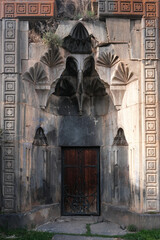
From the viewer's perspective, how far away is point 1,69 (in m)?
7.45

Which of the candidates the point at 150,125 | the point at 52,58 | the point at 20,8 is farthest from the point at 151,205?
the point at 20,8

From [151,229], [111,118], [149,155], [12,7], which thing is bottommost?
[151,229]

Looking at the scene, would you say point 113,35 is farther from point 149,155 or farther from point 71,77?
point 149,155

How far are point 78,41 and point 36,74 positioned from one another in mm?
1415

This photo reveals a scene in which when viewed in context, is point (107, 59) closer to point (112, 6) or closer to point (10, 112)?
point (112, 6)

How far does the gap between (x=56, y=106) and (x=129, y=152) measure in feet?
8.47

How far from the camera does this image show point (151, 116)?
742 cm

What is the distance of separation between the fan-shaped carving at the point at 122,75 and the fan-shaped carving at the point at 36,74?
1796 millimetres

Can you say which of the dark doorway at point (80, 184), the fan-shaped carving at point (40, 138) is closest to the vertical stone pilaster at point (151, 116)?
the dark doorway at point (80, 184)

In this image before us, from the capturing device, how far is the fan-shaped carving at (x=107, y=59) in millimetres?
7883

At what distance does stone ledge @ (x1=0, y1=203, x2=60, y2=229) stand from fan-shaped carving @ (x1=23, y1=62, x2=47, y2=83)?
10.4ft

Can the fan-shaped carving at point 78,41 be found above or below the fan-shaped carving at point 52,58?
above

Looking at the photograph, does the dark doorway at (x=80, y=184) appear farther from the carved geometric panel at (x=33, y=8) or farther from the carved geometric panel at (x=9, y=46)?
the carved geometric panel at (x=33, y=8)

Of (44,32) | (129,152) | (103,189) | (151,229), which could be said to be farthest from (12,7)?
(151,229)
